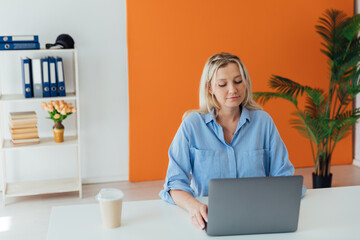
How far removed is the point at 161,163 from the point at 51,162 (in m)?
1.04

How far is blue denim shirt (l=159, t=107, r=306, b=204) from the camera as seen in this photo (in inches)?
83.8

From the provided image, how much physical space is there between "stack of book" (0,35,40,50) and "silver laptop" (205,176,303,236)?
2729 millimetres

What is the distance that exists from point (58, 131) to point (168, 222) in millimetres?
2516

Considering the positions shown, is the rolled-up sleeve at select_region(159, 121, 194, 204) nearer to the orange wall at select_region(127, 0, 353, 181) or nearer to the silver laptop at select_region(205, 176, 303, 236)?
the silver laptop at select_region(205, 176, 303, 236)

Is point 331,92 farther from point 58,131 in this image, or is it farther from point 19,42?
point 19,42

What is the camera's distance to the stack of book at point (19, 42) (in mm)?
3744

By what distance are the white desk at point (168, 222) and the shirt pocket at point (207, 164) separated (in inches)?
11.3

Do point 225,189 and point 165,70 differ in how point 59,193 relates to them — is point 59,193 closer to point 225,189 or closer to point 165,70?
point 165,70

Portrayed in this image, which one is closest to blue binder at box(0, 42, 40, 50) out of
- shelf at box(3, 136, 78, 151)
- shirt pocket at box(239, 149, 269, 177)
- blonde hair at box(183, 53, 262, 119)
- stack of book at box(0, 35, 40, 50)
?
stack of book at box(0, 35, 40, 50)

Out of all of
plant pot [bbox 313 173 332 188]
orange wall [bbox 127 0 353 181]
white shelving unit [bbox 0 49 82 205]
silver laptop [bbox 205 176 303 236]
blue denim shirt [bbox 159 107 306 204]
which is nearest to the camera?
silver laptop [bbox 205 176 303 236]

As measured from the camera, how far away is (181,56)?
445 centimetres

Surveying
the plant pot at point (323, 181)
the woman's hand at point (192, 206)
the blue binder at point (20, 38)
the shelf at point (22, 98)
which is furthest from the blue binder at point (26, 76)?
the plant pot at point (323, 181)

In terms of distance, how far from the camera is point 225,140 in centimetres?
220

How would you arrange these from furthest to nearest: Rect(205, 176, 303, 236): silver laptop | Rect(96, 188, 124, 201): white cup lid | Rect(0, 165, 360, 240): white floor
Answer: Rect(0, 165, 360, 240): white floor
Rect(96, 188, 124, 201): white cup lid
Rect(205, 176, 303, 236): silver laptop
